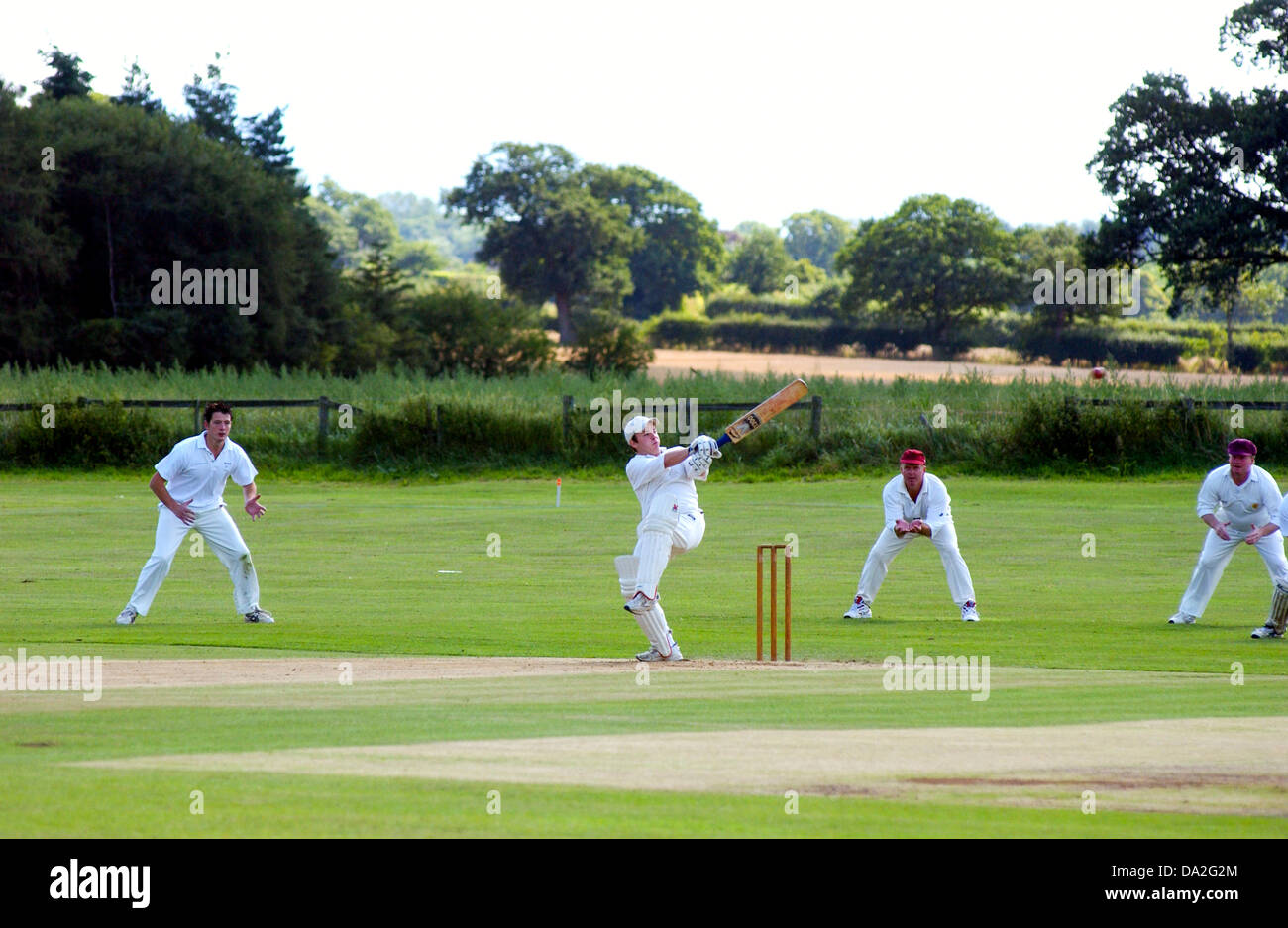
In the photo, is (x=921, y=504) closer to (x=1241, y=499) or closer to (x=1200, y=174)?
(x=1241, y=499)

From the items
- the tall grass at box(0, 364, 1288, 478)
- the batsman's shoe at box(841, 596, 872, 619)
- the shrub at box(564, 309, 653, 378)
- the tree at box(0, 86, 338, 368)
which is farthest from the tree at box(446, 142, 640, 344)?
the batsman's shoe at box(841, 596, 872, 619)

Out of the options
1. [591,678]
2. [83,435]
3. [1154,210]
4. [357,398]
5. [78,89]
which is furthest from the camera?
[78,89]

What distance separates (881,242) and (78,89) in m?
54.0

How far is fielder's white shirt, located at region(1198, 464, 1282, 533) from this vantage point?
56.5 ft

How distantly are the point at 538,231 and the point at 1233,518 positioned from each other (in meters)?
106

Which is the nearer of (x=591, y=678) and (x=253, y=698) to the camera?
(x=253, y=698)

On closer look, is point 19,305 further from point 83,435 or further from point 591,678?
point 591,678

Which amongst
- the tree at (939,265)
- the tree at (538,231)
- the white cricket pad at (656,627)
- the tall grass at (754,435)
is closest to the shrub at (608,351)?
the tree at (939,265)

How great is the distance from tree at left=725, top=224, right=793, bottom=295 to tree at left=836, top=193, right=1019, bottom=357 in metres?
44.2

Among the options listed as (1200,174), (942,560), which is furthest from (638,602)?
(1200,174)

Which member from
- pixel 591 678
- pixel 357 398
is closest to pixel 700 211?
pixel 357 398

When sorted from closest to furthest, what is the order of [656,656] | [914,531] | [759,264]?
1. [656,656]
2. [914,531]
3. [759,264]

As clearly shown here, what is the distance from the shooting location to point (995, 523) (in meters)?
29.6

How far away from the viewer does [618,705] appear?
11062mm
